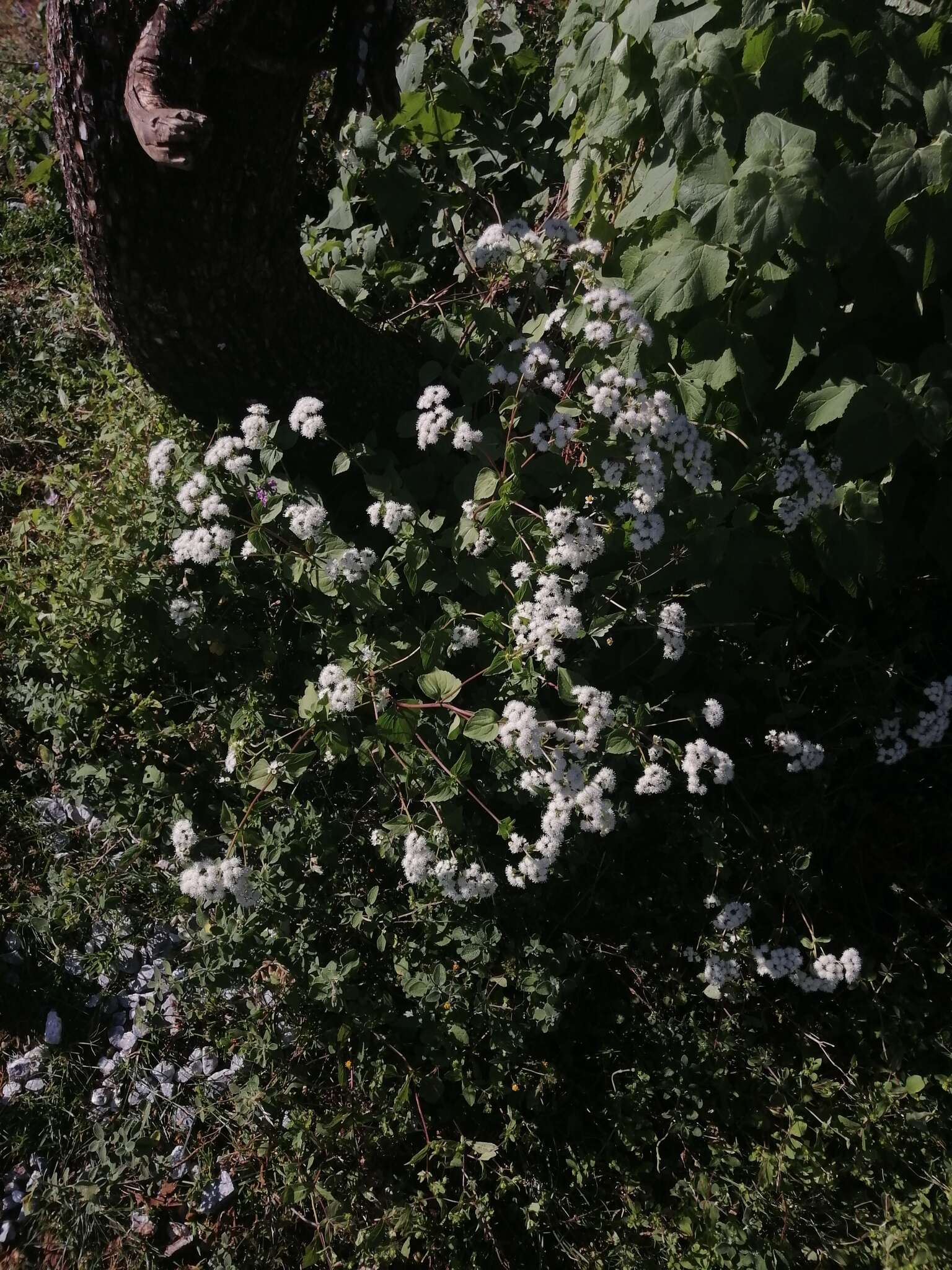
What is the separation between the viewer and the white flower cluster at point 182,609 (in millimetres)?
2932

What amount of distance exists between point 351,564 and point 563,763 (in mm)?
887

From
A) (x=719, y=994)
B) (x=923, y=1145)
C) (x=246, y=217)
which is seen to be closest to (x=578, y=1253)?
(x=719, y=994)

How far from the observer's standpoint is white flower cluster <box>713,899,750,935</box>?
288cm

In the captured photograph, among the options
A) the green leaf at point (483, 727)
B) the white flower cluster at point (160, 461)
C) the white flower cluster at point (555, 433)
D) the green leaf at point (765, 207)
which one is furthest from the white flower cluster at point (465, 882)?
the green leaf at point (765, 207)

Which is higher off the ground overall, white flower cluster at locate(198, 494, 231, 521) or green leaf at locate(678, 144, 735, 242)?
green leaf at locate(678, 144, 735, 242)

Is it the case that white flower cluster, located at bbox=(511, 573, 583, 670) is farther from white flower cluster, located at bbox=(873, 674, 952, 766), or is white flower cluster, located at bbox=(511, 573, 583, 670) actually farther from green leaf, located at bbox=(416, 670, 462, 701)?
white flower cluster, located at bbox=(873, 674, 952, 766)

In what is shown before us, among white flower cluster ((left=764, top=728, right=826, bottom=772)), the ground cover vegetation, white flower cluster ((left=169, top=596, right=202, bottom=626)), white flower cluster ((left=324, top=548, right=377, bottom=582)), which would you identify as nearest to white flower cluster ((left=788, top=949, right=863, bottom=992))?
the ground cover vegetation

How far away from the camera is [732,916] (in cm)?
289

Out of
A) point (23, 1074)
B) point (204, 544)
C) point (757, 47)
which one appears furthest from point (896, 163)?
point (23, 1074)

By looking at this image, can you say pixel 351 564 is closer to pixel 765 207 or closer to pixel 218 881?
pixel 218 881

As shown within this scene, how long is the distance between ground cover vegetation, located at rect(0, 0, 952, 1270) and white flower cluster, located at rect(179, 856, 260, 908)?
0.01 metres

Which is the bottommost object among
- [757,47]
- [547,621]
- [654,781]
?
[654,781]

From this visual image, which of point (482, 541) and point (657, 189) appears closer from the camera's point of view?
point (482, 541)

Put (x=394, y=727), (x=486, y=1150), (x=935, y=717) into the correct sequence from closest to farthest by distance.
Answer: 1. (x=394, y=727)
2. (x=486, y=1150)
3. (x=935, y=717)
